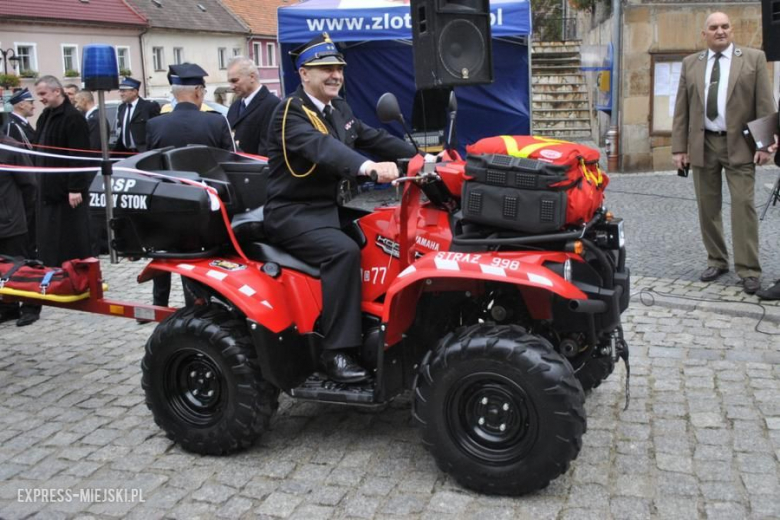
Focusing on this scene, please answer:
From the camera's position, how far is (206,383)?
176 inches

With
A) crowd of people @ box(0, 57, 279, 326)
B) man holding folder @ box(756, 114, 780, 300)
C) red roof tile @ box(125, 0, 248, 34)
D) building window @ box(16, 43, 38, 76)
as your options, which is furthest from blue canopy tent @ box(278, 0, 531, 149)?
red roof tile @ box(125, 0, 248, 34)

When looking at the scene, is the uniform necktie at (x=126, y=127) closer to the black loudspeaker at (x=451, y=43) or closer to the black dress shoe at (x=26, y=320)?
the black dress shoe at (x=26, y=320)

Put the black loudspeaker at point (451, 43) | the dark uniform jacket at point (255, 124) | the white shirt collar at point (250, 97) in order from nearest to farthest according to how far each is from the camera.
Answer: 1. the black loudspeaker at point (451, 43)
2. the dark uniform jacket at point (255, 124)
3. the white shirt collar at point (250, 97)

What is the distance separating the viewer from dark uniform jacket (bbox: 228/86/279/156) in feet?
24.9

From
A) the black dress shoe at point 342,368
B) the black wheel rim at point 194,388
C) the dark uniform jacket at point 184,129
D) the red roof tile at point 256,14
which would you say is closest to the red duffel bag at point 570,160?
the black dress shoe at point 342,368

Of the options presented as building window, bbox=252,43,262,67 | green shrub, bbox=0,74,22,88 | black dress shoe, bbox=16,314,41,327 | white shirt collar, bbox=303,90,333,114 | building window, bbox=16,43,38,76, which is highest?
building window, bbox=252,43,262,67

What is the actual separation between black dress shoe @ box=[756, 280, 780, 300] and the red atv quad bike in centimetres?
265

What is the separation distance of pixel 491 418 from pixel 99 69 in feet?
10.0

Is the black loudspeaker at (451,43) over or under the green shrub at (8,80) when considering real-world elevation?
under

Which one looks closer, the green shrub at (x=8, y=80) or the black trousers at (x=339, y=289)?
the black trousers at (x=339, y=289)

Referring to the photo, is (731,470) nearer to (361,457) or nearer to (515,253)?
(515,253)

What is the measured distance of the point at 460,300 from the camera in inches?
165

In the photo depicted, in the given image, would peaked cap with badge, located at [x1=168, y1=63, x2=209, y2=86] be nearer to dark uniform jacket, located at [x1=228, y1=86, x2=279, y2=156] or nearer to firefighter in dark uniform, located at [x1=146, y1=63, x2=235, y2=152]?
firefighter in dark uniform, located at [x1=146, y1=63, x2=235, y2=152]

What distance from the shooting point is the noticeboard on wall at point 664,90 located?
561 inches
